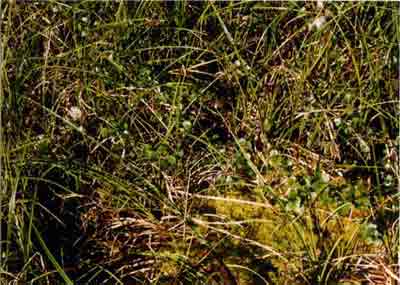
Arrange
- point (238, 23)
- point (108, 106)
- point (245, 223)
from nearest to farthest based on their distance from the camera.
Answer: point (245, 223) → point (108, 106) → point (238, 23)

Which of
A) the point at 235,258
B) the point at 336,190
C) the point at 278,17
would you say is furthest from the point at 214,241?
the point at 278,17

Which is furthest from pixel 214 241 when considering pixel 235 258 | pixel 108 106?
pixel 108 106

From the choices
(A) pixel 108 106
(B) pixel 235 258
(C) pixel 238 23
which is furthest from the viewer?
(C) pixel 238 23

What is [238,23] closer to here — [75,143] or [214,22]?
[214,22]

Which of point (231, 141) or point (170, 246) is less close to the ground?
point (231, 141)

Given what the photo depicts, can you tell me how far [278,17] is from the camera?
2277 mm

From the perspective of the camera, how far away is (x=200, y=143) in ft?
7.32

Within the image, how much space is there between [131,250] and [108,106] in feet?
1.60

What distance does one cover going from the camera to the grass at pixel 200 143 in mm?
1881

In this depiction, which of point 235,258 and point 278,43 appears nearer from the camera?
point 235,258

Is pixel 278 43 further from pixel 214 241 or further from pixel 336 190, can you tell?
pixel 214 241

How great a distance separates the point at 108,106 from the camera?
2203 millimetres

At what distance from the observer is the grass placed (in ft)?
6.17

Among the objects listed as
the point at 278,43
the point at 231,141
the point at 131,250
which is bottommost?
the point at 131,250
